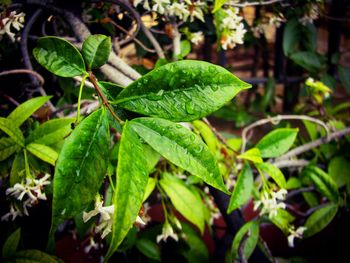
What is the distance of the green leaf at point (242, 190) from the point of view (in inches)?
26.6

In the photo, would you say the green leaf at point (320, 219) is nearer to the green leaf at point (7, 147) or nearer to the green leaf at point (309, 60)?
the green leaf at point (309, 60)

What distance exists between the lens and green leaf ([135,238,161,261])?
95 cm

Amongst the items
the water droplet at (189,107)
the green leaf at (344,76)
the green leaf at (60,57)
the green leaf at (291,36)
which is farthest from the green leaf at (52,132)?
the green leaf at (344,76)

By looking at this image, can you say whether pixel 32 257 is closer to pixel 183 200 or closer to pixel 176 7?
pixel 183 200

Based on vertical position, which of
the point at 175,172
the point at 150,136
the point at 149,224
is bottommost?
the point at 149,224

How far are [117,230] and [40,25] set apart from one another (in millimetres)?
779

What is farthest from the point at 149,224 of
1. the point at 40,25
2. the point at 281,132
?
the point at 40,25

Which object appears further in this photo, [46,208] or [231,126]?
[231,126]

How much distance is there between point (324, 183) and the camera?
921 mm

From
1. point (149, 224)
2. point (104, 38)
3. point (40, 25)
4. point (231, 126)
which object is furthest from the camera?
point (231, 126)

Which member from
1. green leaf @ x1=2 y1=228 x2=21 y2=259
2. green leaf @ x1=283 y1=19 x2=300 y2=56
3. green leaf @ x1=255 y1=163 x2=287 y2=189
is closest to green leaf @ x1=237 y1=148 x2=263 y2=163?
green leaf @ x1=255 y1=163 x2=287 y2=189

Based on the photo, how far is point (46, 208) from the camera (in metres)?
0.90

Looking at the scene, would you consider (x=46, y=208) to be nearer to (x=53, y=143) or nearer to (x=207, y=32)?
(x=53, y=143)

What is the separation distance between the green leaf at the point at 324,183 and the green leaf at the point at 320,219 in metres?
0.03
